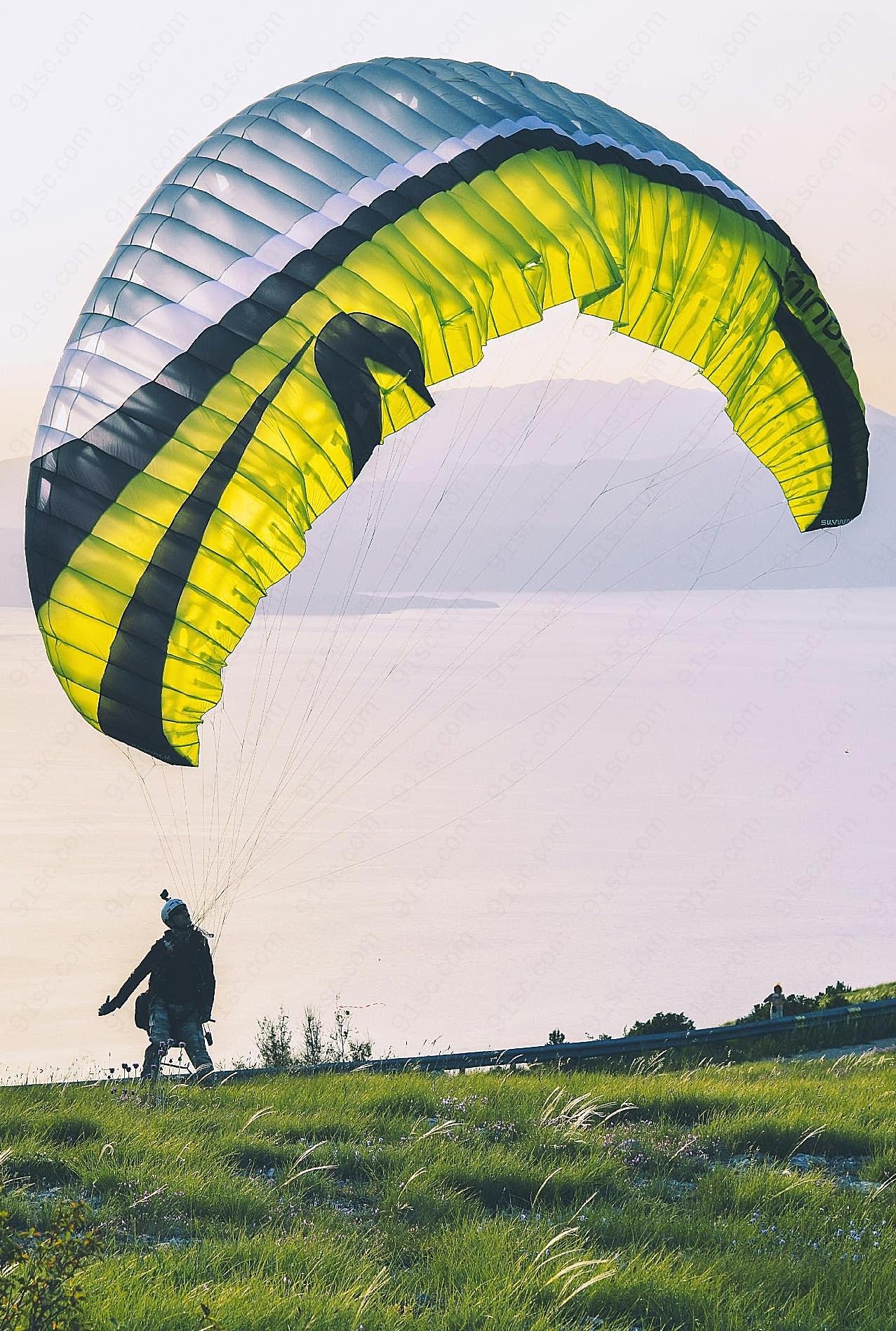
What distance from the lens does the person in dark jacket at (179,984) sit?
8109mm

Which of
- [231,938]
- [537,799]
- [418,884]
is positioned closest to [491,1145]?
[231,938]

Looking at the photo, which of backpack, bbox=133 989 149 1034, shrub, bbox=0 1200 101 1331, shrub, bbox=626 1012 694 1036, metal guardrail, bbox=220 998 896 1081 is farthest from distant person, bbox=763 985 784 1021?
shrub, bbox=0 1200 101 1331

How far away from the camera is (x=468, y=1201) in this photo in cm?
471

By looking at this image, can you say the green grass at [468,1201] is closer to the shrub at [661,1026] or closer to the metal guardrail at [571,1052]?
the metal guardrail at [571,1052]

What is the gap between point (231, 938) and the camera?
179 feet

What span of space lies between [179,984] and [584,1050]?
349 centimetres

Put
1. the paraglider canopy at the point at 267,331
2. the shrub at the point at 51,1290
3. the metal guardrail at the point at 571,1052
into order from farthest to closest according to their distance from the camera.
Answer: the metal guardrail at the point at 571,1052 < the paraglider canopy at the point at 267,331 < the shrub at the point at 51,1290

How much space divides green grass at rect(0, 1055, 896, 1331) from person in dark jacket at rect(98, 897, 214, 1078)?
1.47 metres

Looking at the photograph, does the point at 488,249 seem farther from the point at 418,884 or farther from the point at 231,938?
the point at 418,884

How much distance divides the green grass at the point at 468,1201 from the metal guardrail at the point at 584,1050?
1084mm

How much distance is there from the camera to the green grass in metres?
3.75

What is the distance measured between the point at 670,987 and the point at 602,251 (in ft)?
130

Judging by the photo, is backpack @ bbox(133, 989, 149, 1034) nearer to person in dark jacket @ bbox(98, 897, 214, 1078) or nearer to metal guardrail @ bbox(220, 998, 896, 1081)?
person in dark jacket @ bbox(98, 897, 214, 1078)

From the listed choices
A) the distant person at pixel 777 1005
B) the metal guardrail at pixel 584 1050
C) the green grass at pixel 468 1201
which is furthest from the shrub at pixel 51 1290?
the distant person at pixel 777 1005
